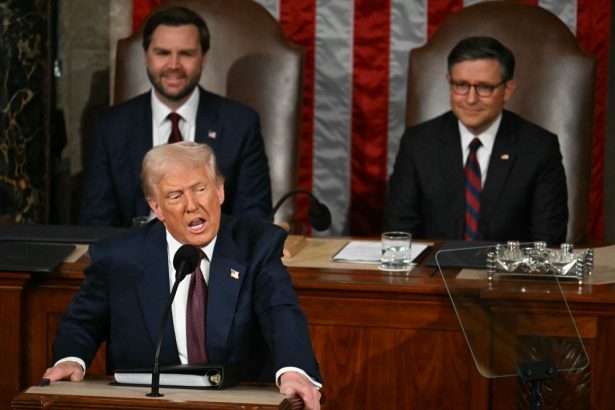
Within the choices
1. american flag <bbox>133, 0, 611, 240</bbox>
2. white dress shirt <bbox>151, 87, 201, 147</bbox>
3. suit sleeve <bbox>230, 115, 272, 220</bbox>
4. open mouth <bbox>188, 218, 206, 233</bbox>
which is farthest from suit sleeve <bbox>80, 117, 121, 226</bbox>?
open mouth <bbox>188, 218, 206, 233</bbox>

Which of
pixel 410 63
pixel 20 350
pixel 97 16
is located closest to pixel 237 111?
pixel 410 63

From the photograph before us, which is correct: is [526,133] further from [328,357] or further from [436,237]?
[328,357]

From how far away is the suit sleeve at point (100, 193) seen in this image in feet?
17.6

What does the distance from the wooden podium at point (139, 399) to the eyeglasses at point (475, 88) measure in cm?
248

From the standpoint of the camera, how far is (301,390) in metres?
3.05

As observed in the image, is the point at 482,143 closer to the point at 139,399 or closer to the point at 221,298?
the point at 221,298

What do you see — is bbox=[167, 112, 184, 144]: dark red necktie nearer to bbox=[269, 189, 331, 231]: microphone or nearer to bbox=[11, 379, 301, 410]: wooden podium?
bbox=[269, 189, 331, 231]: microphone

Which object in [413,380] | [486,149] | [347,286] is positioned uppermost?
[486,149]

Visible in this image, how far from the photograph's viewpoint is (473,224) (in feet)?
17.1

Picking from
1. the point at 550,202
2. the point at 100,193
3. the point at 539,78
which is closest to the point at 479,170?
the point at 550,202

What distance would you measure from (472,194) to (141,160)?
132 cm

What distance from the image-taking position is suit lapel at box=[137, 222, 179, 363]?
339 cm

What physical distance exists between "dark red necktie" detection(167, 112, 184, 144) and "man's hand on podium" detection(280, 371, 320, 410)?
2474 millimetres

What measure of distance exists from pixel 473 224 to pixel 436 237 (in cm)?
15
